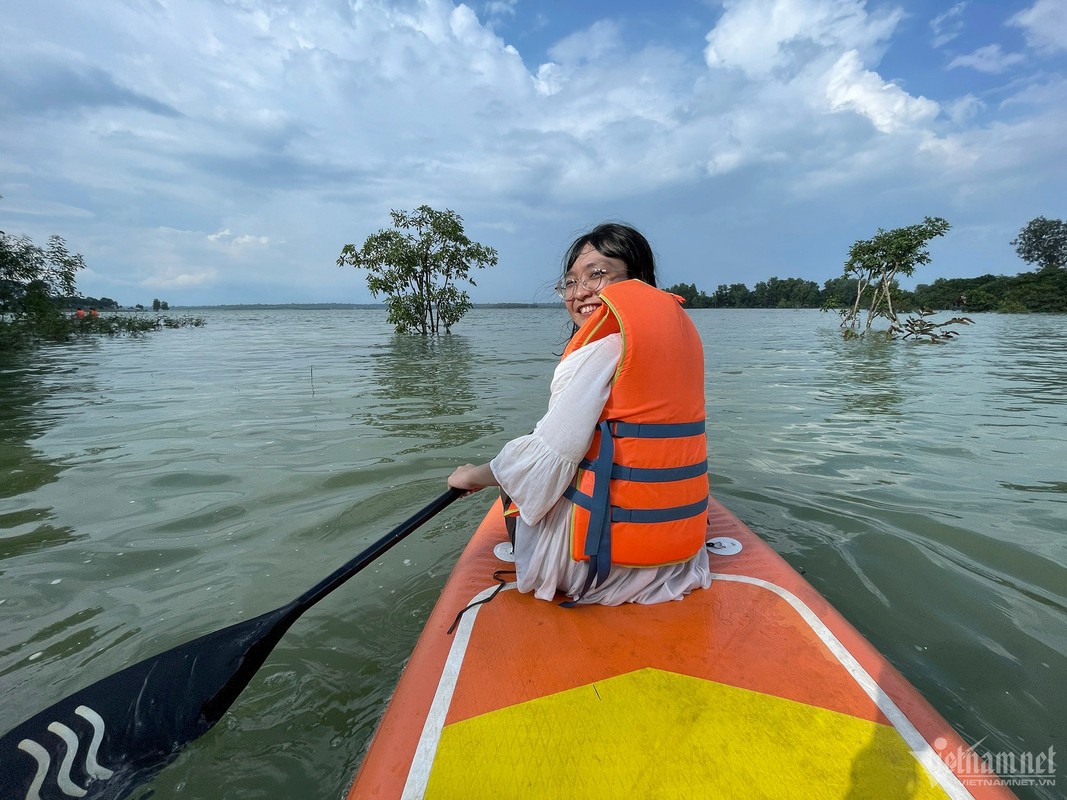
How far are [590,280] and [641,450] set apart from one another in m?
0.89

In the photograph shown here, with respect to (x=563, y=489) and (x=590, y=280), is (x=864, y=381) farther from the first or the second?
(x=563, y=489)

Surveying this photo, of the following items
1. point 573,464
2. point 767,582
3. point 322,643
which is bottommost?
point 322,643

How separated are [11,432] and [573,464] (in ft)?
23.3

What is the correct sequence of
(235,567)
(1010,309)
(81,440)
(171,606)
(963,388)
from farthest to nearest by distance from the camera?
(1010,309), (963,388), (81,440), (235,567), (171,606)

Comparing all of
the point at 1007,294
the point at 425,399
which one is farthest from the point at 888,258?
the point at 1007,294

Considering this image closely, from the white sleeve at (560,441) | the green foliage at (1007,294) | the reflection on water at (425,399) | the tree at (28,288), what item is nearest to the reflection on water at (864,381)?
the reflection on water at (425,399)

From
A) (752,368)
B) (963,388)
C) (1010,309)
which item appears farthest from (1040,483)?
(1010,309)

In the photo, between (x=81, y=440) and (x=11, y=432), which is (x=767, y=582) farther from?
(x=11, y=432)

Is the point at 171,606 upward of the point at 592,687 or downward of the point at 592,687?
downward

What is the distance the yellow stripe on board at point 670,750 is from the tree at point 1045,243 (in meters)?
74.9

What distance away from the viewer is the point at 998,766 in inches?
64.8

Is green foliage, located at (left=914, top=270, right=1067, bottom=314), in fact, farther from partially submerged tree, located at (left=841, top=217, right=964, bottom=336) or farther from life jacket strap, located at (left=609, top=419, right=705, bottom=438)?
life jacket strap, located at (left=609, top=419, right=705, bottom=438)

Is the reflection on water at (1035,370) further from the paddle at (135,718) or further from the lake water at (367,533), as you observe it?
the paddle at (135,718)

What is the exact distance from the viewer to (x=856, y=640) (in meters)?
1.75
